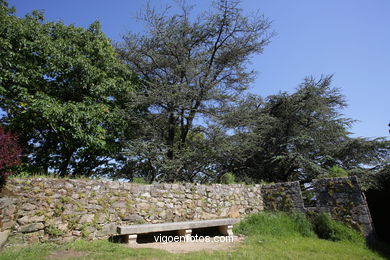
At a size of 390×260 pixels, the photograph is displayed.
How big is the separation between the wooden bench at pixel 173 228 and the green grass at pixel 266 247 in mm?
356

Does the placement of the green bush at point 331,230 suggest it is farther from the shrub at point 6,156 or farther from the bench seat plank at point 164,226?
the shrub at point 6,156

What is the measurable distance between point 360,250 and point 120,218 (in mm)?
6473

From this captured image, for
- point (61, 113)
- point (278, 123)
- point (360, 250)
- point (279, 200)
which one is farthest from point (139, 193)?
point (278, 123)

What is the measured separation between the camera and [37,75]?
8430 millimetres

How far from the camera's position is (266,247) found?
5207 millimetres

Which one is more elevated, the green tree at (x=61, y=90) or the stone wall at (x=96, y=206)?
the green tree at (x=61, y=90)

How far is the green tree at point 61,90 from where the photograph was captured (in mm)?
8133

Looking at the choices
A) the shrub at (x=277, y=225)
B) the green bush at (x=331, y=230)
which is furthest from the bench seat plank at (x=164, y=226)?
the green bush at (x=331, y=230)

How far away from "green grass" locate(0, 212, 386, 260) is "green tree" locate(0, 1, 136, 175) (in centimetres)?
487

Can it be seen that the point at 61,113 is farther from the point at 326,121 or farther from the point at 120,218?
the point at 326,121

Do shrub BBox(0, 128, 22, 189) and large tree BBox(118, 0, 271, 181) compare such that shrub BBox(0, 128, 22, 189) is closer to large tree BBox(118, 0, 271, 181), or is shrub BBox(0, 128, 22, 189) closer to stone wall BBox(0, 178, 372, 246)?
stone wall BBox(0, 178, 372, 246)

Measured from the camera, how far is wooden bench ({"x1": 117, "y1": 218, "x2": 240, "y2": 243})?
523 cm

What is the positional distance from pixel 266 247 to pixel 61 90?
10.1 m

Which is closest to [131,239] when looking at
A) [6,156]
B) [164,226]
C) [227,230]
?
[164,226]
